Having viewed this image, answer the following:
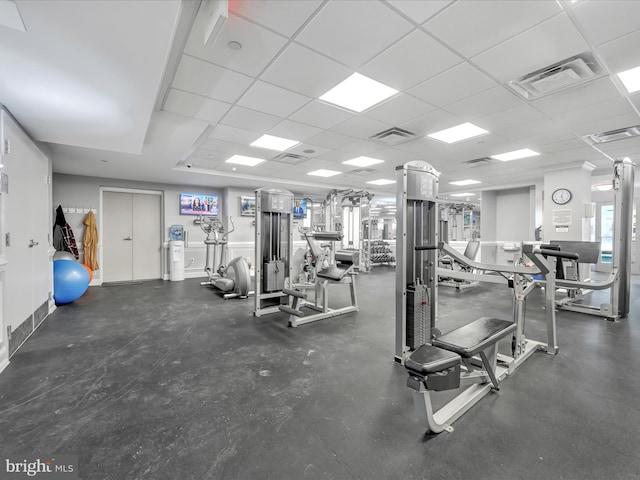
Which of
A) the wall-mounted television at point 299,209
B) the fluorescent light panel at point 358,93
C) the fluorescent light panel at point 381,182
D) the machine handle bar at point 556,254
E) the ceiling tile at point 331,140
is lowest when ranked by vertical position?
the machine handle bar at point 556,254

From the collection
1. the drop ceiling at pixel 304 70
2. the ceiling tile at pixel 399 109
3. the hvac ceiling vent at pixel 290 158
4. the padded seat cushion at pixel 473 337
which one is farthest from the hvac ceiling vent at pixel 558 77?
the hvac ceiling vent at pixel 290 158

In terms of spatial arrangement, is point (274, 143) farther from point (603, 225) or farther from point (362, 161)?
point (603, 225)

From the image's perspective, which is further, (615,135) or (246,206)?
(246,206)

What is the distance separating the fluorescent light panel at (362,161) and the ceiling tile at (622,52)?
11.5 ft

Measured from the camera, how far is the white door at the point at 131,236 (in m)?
6.93

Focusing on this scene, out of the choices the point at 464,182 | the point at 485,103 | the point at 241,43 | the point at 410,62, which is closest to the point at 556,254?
the point at 485,103

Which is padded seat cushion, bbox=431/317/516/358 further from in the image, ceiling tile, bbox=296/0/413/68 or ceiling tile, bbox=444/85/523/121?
ceiling tile, bbox=444/85/523/121

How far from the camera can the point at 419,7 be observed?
187cm

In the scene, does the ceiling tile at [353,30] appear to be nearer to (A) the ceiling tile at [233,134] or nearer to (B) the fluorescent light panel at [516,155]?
(A) the ceiling tile at [233,134]

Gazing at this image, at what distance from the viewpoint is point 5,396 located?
2.09 metres

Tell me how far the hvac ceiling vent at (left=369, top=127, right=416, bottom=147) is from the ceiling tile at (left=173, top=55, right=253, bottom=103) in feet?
7.05

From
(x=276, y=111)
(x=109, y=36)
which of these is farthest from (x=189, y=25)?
(x=276, y=111)

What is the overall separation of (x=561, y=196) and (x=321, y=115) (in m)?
5.80

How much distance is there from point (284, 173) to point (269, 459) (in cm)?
608
